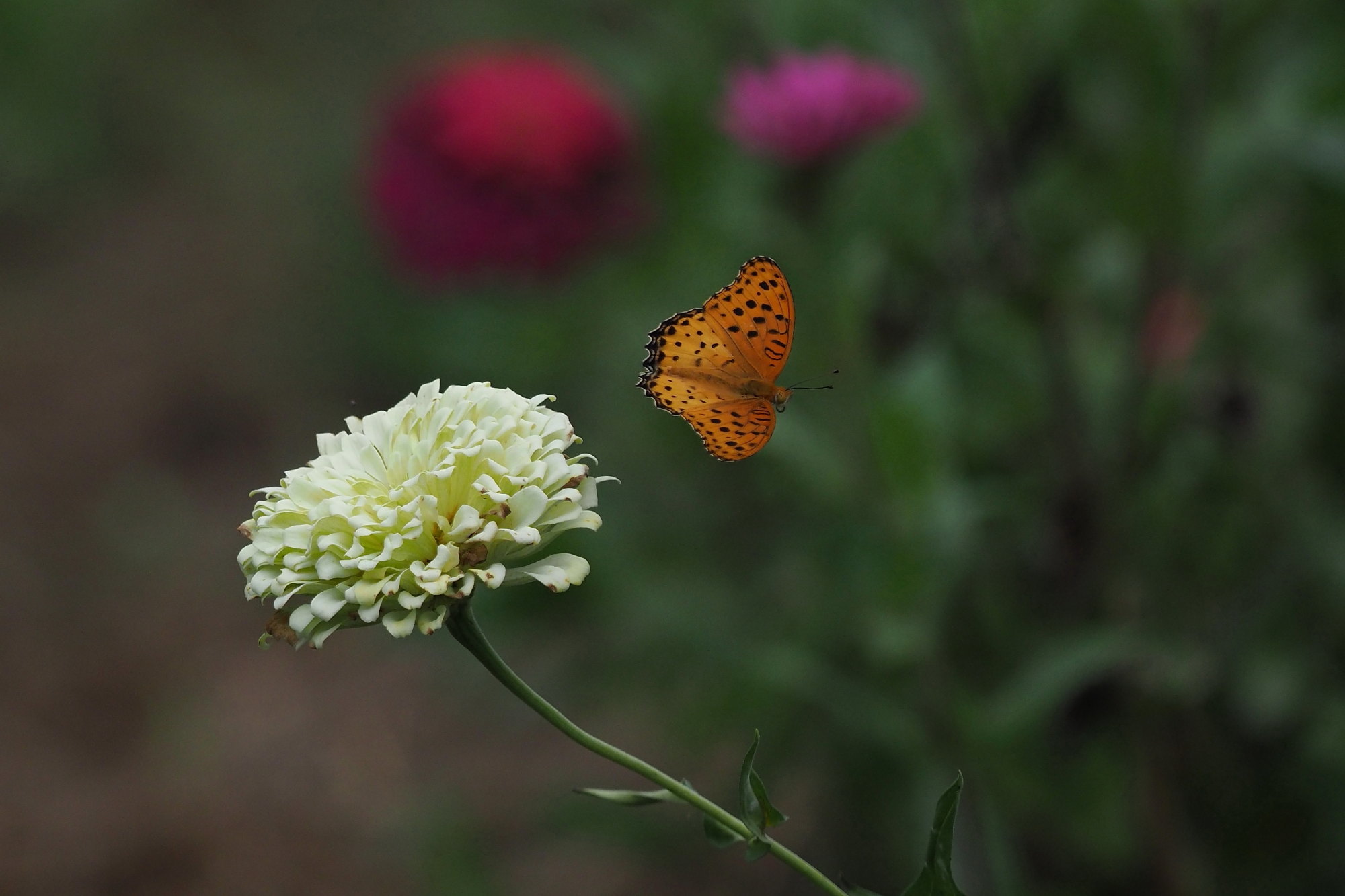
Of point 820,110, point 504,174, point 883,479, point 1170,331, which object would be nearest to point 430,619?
point 883,479

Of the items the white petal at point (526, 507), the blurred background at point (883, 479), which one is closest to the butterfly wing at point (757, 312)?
the white petal at point (526, 507)

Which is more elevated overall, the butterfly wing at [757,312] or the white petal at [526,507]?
the butterfly wing at [757,312]

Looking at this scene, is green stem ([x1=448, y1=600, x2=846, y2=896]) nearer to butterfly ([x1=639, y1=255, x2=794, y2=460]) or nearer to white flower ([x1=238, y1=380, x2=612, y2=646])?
white flower ([x1=238, y1=380, x2=612, y2=646])

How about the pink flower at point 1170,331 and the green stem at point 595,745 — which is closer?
the green stem at point 595,745

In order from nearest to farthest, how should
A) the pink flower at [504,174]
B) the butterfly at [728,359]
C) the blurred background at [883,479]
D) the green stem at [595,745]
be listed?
the green stem at [595,745], the butterfly at [728,359], the blurred background at [883,479], the pink flower at [504,174]

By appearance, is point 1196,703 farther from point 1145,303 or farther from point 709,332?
point 709,332

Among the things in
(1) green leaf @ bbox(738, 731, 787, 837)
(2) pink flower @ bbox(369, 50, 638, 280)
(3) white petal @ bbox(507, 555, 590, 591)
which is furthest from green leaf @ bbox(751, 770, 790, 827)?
(2) pink flower @ bbox(369, 50, 638, 280)

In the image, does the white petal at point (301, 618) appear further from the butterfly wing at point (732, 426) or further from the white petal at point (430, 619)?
the butterfly wing at point (732, 426)

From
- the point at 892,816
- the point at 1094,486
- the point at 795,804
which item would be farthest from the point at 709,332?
the point at 795,804

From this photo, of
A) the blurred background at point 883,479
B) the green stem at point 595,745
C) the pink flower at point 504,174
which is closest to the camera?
the green stem at point 595,745
